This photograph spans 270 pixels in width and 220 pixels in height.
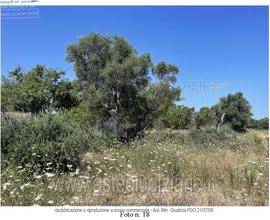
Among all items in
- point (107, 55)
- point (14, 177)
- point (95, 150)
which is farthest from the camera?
point (107, 55)

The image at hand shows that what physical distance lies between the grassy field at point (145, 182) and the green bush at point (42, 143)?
18cm

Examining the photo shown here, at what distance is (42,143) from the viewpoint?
685 centimetres

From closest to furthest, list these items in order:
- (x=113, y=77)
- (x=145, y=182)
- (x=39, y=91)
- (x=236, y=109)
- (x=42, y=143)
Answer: (x=145, y=182) → (x=42, y=143) → (x=113, y=77) → (x=39, y=91) → (x=236, y=109)

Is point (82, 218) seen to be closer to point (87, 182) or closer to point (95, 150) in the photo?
point (87, 182)

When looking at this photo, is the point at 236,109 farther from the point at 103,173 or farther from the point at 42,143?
the point at 42,143

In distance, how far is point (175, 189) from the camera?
6035 mm

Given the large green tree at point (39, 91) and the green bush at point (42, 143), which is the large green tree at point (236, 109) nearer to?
the large green tree at point (39, 91)

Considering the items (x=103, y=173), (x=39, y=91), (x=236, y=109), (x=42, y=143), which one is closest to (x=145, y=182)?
(x=103, y=173)

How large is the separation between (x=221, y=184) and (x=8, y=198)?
3279 mm

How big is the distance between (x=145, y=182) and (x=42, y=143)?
186 centimetres

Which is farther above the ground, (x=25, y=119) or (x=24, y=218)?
(x=25, y=119)

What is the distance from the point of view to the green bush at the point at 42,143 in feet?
22.0
